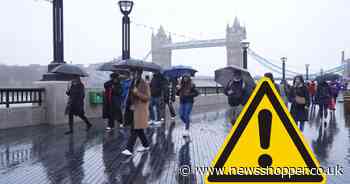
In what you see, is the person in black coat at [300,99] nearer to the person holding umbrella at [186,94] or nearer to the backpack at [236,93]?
the backpack at [236,93]

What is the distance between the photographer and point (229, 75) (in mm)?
8711

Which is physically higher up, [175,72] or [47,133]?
[175,72]

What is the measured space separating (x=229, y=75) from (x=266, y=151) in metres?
6.47

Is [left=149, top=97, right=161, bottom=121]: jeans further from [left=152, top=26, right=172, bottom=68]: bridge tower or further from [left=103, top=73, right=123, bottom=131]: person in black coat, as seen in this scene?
[left=152, top=26, right=172, bottom=68]: bridge tower

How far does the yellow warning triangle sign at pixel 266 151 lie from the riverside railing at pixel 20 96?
9.66 m

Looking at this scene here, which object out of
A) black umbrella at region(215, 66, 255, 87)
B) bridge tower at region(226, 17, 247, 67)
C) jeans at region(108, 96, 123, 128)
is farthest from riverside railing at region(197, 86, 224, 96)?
bridge tower at region(226, 17, 247, 67)

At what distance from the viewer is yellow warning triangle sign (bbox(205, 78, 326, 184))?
2.31 meters

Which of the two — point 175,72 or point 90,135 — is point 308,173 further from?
point 175,72

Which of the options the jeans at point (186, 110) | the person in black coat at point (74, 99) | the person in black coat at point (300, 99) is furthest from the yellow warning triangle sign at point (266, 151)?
the person in black coat at point (74, 99)

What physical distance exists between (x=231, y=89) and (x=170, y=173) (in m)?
2.68

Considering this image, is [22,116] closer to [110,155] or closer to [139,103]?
[110,155]

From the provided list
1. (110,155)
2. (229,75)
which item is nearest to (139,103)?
(110,155)

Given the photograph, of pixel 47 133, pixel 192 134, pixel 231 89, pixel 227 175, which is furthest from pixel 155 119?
pixel 227 175

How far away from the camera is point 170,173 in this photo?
18.4ft
